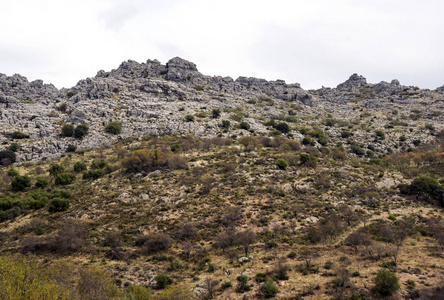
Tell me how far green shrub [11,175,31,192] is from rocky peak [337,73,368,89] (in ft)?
599

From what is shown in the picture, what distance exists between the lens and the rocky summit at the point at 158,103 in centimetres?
6875

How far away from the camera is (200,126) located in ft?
250

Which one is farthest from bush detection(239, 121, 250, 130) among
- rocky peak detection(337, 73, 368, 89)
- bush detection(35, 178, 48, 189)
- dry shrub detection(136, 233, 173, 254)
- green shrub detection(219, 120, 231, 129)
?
rocky peak detection(337, 73, 368, 89)

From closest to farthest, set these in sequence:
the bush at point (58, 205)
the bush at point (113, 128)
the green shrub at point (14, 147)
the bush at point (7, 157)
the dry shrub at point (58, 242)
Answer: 1. the dry shrub at point (58, 242)
2. the bush at point (58, 205)
3. the bush at point (7, 157)
4. the green shrub at point (14, 147)
5. the bush at point (113, 128)

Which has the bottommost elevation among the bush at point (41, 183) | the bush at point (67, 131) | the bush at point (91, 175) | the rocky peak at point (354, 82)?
the bush at point (41, 183)

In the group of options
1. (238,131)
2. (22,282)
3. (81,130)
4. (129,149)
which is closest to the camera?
(22,282)

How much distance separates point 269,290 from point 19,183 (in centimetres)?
4835

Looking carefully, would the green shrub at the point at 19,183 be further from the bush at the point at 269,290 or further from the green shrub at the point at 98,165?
the bush at the point at 269,290

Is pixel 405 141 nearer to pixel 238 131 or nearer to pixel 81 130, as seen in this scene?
pixel 238 131

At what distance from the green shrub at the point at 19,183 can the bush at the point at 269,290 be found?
4737 cm

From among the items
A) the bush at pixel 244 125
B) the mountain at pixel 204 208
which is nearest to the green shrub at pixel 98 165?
the mountain at pixel 204 208

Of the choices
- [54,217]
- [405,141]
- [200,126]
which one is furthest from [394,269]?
[405,141]

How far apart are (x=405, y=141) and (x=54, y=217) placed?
10032cm

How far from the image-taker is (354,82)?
16288 centimetres
